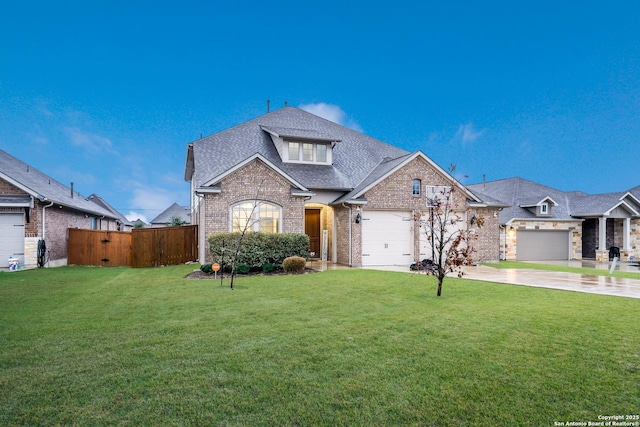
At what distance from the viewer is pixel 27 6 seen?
93.8ft

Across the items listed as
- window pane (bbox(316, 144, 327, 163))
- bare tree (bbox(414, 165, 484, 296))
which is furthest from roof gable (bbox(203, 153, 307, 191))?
bare tree (bbox(414, 165, 484, 296))

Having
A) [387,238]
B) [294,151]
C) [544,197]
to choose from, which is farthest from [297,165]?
[544,197]

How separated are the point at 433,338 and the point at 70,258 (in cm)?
1959

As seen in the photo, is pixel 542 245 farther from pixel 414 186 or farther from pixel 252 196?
pixel 252 196

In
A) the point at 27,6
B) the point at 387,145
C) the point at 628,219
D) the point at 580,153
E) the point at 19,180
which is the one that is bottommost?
the point at 628,219

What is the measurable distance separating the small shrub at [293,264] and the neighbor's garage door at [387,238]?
4622 mm

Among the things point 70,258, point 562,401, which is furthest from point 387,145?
point 562,401

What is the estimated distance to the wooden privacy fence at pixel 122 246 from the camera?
55.4 feet

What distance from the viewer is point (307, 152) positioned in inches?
784

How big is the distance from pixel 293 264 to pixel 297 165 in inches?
284

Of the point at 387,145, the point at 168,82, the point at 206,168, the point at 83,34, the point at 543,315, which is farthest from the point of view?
the point at 168,82

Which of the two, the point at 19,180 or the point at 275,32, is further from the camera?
the point at 275,32

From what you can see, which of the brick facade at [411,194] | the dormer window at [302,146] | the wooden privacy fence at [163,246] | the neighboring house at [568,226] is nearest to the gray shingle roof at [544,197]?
the neighboring house at [568,226]

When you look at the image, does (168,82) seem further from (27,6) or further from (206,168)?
(206,168)
